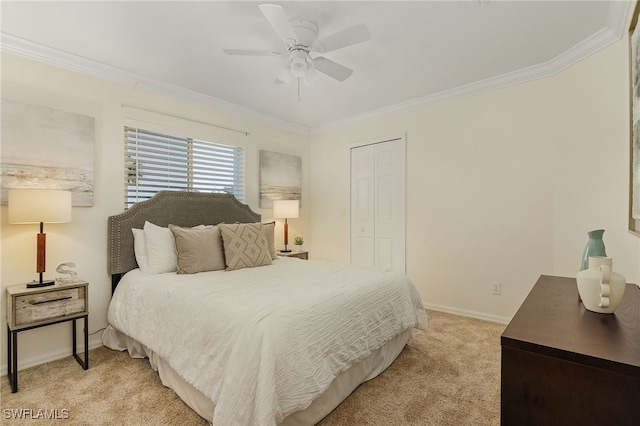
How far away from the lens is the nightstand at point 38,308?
212 cm

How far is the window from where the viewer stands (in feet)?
10.1

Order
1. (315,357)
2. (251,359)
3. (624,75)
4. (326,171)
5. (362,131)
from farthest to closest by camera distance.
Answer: (326,171), (362,131), (624,75), (315,357), (251,359)

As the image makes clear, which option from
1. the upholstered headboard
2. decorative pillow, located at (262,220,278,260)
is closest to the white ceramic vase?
decorative pillow, located at (262,220,278,260)

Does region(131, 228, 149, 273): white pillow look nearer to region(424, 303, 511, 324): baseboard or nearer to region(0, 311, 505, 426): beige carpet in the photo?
region(0, 311, 505, 426): beige carpet

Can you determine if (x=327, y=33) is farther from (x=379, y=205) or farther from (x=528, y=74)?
(x=379, y=205)

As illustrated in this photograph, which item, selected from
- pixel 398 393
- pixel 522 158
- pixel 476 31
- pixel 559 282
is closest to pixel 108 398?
pixel 398 393

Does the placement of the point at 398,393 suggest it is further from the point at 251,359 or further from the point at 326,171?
the point at 326,171

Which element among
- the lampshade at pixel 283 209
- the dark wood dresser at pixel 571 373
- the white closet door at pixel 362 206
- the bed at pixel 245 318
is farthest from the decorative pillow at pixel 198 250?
the dark wood dresser at pixel 571 373

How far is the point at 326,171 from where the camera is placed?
4852 mm

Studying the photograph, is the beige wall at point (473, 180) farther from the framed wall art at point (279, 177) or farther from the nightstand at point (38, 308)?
the nightstand at point (38, 308)

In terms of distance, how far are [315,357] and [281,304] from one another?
337mm

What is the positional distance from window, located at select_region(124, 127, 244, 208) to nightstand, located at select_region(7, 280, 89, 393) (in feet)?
3.30

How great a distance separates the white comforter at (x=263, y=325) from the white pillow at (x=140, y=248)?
0.32ft

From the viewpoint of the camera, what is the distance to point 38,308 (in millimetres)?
2207
